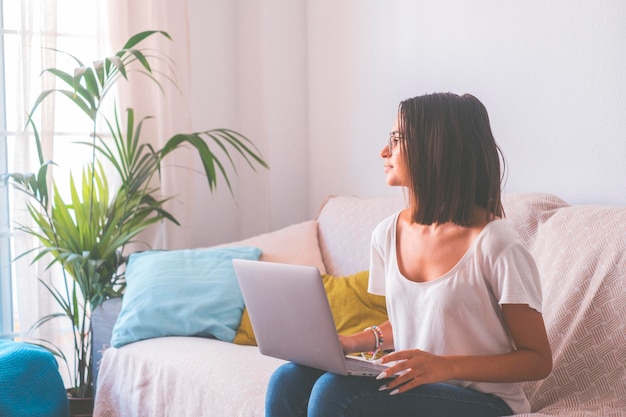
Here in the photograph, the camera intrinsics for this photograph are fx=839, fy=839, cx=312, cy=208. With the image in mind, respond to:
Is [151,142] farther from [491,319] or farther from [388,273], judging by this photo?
[491,319]

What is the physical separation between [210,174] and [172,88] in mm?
541

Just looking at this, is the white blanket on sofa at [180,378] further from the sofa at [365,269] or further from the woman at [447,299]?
the woman at [447,299]

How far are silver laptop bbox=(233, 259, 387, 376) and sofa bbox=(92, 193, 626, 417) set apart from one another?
1.38 ft

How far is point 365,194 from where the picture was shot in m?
3.22

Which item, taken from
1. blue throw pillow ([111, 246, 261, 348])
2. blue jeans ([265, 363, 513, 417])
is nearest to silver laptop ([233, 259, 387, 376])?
blue jeans ([265, 363, 513, 417])

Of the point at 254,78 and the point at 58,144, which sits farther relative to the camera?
the point at 254,78

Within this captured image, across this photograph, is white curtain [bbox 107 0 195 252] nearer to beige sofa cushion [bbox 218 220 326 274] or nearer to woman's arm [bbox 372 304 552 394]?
beige sofa cushion [bbox 218 220 326 274]

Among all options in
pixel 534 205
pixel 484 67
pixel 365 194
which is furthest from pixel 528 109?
pixel 365 194

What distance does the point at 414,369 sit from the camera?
138cm

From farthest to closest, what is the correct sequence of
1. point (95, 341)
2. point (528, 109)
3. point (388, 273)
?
point (95, 341) < point (528, 109) < point (388, 273)

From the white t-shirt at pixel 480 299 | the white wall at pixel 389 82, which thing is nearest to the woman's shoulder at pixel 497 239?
the white t-shirt at pixel 480 299

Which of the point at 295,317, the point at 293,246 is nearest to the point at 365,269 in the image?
the point at 293,246

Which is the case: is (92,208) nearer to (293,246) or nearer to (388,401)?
(293,246)

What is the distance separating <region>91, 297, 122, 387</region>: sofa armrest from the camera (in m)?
2.67
